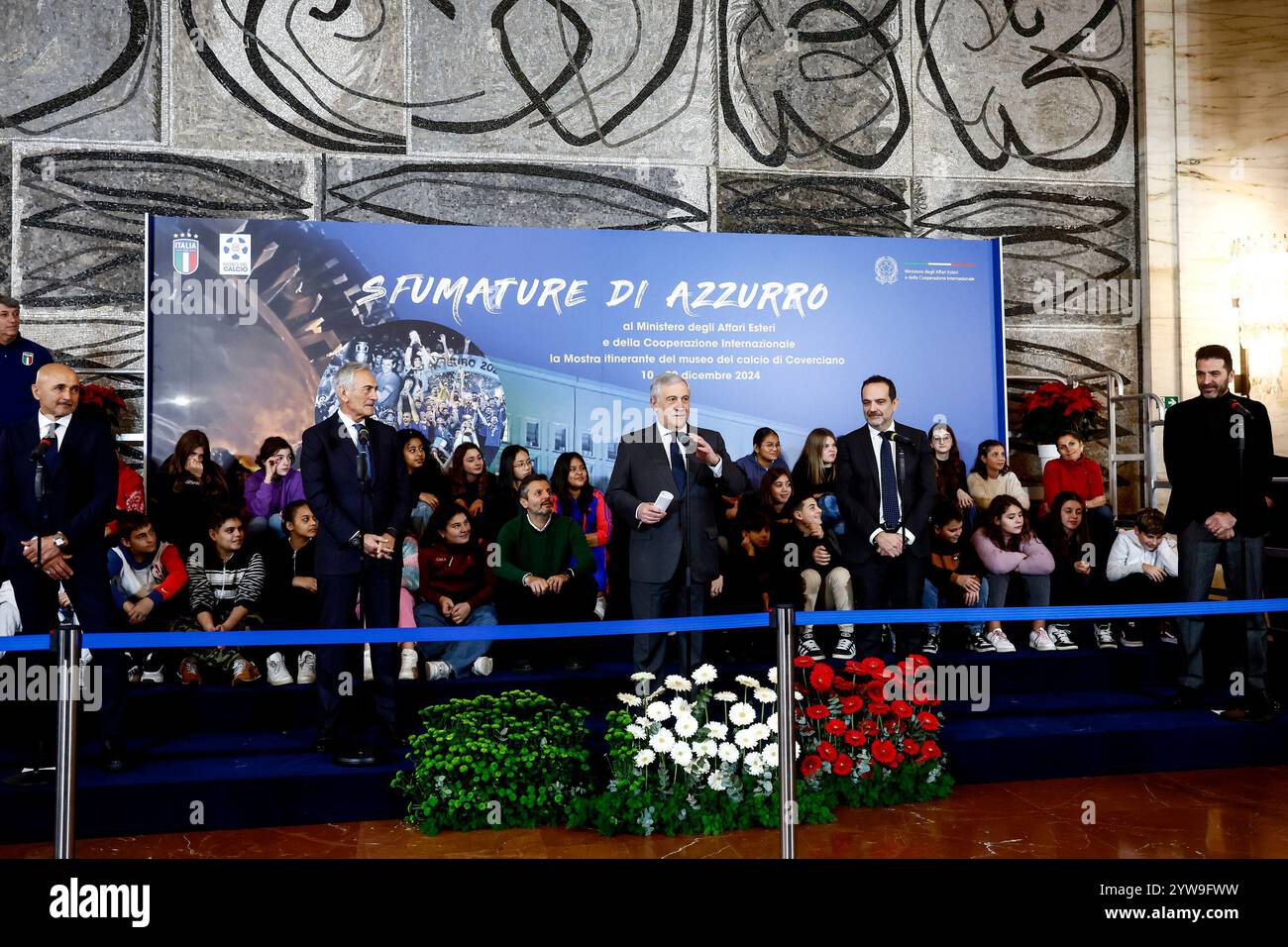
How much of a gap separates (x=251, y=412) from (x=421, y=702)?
2403 mm

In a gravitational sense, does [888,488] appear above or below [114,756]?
above

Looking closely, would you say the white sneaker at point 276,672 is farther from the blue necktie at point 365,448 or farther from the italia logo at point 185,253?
the italia logo at point 185,253

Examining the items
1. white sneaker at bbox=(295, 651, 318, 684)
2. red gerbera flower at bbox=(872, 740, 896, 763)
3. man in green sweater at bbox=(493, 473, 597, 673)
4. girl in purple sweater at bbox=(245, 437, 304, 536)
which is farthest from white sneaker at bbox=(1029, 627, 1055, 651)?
girl in purple sweater at bbox=(245, 437, 304, 536)

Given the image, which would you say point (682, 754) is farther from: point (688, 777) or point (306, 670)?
point (306, 670)

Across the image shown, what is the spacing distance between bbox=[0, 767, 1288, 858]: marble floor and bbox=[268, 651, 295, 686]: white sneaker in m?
1.12

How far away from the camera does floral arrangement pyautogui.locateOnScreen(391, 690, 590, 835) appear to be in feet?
14.6

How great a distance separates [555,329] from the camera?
7.35m

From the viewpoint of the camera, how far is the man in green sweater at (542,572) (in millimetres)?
5918

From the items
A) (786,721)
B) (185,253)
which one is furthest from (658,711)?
(185,253)

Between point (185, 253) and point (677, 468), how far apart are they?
11.7 feet

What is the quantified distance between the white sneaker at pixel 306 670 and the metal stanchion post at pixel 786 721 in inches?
111
